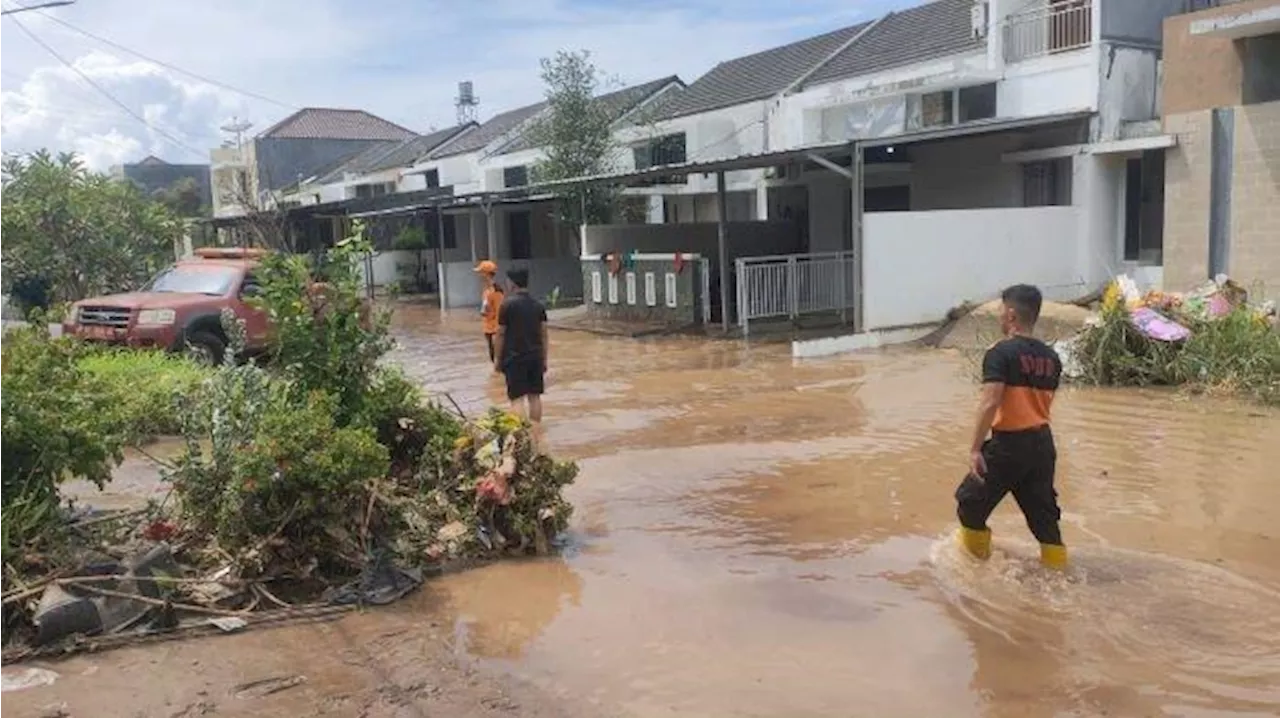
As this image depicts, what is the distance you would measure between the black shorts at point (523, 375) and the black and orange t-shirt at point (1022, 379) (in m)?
4.75

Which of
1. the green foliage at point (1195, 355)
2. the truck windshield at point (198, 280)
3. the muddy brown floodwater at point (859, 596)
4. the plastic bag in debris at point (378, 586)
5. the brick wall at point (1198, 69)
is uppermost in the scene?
the brick wall at point (1198, 69)

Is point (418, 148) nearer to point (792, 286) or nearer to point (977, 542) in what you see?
point (792, 286)

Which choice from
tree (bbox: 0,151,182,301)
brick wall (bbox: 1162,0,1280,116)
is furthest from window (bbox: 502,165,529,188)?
brick wall (bbox: 1162,0,1280,116)

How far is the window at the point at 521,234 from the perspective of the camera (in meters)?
33.8

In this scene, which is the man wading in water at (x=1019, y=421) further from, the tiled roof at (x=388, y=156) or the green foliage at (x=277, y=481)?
the tiled roof at (x=388, y=156)

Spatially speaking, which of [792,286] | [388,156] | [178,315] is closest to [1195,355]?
[792,286]

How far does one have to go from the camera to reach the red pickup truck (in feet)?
46.7

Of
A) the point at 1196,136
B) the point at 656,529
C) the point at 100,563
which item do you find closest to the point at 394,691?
the point at 100,563

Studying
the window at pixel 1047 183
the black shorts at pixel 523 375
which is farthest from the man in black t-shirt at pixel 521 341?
the window at pixel 1047 183

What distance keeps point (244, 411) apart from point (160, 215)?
53.8 ft

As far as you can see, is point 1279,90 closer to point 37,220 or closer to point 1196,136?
point 1196,136

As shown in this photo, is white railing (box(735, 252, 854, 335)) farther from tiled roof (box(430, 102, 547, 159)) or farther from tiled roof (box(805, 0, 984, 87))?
tiled roof (box(430, 102, 547, 159))

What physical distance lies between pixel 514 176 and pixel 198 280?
22723mm

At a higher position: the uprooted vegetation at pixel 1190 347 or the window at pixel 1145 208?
the window at pixel 1145 208
